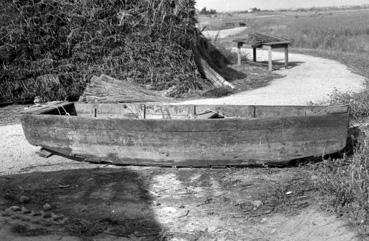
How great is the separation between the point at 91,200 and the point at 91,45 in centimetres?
772

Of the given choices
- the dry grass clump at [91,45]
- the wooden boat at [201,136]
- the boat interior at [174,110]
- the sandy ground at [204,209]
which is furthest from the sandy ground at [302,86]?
the sandy ground at [204,209]

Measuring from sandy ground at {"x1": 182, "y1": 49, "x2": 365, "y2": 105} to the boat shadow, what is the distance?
5460 millimetres

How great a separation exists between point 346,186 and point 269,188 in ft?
3.92

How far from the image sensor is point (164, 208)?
6422 millimetres

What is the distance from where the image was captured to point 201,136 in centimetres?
729

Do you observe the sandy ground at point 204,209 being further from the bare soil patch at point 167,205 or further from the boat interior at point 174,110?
the boat interior at point 174,110

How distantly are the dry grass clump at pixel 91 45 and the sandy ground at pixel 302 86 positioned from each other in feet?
5.69

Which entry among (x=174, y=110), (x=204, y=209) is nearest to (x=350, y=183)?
(x=204, y=209)

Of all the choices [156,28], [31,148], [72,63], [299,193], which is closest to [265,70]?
[156,28]

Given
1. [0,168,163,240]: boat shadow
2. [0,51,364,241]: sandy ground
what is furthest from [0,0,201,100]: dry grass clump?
[0,168,163,240]: boat shadow

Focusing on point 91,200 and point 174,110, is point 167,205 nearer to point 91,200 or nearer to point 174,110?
point 91,200

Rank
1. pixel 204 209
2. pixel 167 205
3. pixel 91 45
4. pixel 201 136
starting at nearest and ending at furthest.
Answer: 1. pixel 204 209
2. pixel 167 205
3. pixel 201 136
4. pixel 91 45

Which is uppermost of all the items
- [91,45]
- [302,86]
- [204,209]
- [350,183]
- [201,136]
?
[91,45]

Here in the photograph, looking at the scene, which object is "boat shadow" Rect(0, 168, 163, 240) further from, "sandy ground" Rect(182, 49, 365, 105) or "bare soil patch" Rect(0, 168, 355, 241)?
"sandy ground" Rect(182, 49, 365, 105)
